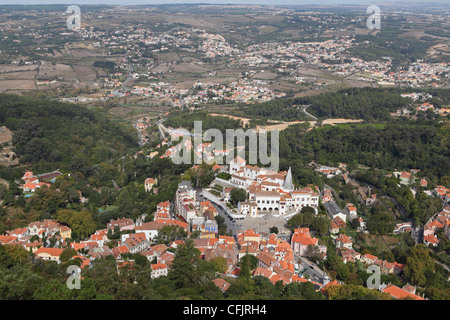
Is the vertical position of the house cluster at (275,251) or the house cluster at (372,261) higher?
the house cluster at (275,251)

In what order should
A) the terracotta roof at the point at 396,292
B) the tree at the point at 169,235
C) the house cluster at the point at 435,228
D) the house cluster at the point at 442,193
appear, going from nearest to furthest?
the terracotta roof at the point at 396,292 → the tree at the point at 169,235 → the house cluster at the point at 435,228 → the house cluster at the point at 442,193

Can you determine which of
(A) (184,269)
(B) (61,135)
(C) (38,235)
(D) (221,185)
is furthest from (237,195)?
(B) (61,135)

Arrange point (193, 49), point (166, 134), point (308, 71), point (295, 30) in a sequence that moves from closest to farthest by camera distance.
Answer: point (166, 134) < point (308, 71) < point (193, 49) < point (295, 30)

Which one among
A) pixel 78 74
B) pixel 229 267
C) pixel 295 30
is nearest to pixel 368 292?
pixel 229 267

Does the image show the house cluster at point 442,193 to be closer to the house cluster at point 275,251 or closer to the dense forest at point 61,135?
the house cluster at point 275,251

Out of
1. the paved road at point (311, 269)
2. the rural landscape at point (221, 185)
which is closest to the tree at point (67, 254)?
the rural landscape at point (221, 185)

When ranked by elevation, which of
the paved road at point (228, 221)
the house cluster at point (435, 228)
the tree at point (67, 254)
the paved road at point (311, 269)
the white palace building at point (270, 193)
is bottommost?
the house cluster at point (435, 228)

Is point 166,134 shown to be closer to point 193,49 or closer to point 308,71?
point 308,71
